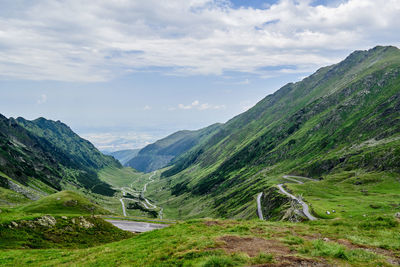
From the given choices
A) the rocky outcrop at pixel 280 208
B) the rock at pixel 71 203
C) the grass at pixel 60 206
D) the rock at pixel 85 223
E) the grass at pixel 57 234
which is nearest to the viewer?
the grass at pixel 57 234

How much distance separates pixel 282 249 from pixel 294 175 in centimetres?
18734

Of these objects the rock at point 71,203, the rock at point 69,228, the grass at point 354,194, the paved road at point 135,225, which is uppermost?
the rock at point 69,228

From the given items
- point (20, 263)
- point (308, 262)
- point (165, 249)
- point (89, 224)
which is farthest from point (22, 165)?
point (308, 262)

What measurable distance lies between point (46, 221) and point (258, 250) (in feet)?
132

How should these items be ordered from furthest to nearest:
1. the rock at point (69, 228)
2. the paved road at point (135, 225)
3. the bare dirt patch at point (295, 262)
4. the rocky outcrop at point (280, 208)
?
the rocky outcrop at point (280, 208) → the paved road at point (135, 225) → the rock at point (69, 228) → the bare dirt patch at point (295, 262)

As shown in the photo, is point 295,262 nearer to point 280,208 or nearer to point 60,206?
point 60,206

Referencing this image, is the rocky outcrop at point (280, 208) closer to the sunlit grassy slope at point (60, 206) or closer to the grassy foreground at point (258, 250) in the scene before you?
the grassy foreground at point (258, 250)

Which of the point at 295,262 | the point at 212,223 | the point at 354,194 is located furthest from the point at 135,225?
the point at 354,194

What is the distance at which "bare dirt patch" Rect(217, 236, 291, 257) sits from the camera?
2200 cm

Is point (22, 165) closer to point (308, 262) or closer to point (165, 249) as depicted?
point (165, 249)

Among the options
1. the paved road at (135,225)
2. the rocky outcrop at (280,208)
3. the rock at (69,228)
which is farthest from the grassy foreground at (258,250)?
the rocky outcrop at (280,208)

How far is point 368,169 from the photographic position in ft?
482

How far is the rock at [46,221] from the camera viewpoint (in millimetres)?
43719

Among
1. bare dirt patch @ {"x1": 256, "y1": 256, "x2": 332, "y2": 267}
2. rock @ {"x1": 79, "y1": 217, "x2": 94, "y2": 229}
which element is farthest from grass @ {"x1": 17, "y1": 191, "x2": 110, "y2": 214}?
bare dirt patch @ {"x1": 256, "y1": 256, "x2": 332, "y2": 267}
